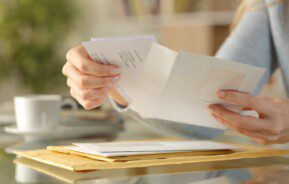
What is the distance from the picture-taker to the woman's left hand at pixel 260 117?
0.92m

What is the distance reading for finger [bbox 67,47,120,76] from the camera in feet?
2.97

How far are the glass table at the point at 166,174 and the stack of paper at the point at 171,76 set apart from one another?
13 centimetres

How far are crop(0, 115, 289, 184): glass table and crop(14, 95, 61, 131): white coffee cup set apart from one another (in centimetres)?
41

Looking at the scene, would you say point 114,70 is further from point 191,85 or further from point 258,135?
point 258,135

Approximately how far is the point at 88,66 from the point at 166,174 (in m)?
0.25

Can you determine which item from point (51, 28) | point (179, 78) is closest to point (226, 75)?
point (179, 78)

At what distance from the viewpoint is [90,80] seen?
95 centimetres

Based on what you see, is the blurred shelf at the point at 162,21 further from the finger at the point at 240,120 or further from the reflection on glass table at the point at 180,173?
the reflection on glass table at the point at 180,173

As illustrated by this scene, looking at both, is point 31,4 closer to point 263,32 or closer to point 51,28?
point 51,28

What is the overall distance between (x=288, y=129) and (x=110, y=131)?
560 mm

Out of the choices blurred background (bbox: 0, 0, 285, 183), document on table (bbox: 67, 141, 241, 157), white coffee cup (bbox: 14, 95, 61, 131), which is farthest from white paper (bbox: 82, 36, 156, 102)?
blurred background (bbox: 0, 0, 285, 183)

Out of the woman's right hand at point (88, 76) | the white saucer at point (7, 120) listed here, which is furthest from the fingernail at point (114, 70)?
the white saucer at point (7, 120)

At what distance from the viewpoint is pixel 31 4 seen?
370cm

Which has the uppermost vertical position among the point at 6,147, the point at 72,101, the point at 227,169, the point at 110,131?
the point at 72,101
